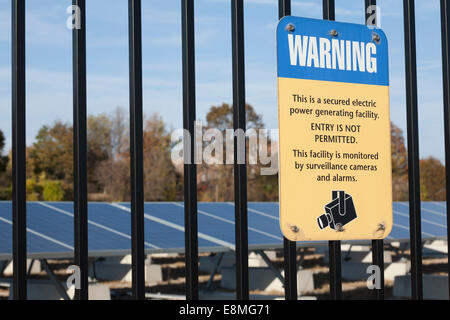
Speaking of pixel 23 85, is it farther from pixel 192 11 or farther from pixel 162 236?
pixel 162 236

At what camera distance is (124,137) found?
1700 inches

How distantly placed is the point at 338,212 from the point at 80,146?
1.39m

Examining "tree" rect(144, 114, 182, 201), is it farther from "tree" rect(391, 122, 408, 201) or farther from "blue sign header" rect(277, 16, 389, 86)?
"blue sign header" rect(277, 16, 389, 86)

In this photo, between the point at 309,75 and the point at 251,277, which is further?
the point at 251,277

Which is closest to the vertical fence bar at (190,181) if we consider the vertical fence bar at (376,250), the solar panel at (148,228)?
the vertical fence bar at (376,250)

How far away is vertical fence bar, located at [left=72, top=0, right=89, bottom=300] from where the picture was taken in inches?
118

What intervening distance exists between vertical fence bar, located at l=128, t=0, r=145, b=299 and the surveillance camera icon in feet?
3.16

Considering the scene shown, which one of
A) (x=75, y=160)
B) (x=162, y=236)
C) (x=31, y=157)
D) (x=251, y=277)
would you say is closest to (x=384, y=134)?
(x=75, y=160)

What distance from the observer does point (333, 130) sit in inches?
138

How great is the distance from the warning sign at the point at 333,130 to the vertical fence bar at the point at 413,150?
34 centimetres

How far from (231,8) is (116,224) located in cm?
826

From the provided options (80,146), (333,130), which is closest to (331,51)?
(333,130)

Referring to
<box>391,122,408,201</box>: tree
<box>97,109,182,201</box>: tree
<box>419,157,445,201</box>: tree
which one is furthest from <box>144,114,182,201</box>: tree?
<box>419,157,445,201</box>: tree

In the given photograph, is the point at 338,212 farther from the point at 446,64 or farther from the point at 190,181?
the point at 446,64
